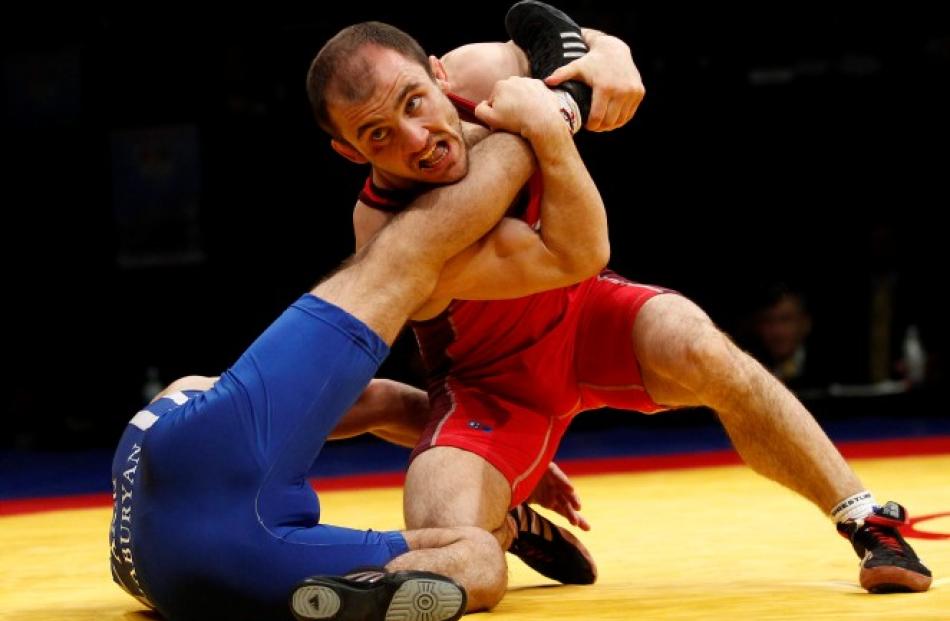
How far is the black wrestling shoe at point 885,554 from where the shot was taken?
7.97 feet

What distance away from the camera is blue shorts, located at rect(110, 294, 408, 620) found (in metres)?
2.19

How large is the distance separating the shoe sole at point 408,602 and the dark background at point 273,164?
4.71 m

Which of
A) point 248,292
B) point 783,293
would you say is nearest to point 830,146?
point 783,293

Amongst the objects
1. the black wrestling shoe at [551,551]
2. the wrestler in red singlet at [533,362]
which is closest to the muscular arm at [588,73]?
the wrestler in red singlet at [533,362]

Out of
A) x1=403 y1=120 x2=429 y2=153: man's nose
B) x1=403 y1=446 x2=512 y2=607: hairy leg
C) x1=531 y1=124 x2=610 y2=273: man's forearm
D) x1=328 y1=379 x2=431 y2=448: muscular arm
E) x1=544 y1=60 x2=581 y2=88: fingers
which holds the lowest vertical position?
x1=403 y1=446 x2=512 y2=607: hairy leg

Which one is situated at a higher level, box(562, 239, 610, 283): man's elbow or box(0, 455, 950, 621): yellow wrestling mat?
box(562, 239, 610, 283): man's elbow

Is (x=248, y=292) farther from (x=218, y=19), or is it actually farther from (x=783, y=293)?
(x=783, y=293)

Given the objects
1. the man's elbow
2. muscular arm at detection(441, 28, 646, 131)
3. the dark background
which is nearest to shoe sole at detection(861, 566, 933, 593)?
the man's elbow

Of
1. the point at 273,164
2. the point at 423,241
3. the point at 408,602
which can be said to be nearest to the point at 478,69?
the point at 423,241

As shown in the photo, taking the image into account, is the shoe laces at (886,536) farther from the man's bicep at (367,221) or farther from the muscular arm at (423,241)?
the man's bicep at (367,221)

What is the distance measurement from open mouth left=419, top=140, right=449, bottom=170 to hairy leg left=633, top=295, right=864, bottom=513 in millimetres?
514

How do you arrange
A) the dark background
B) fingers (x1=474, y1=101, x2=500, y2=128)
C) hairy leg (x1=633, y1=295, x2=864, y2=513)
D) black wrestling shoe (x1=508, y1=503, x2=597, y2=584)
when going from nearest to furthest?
1. fingers (x1=474, y1=101, x2=500, y2=128)
2. hairy leg (x1=633, y1=295, x2=864, y2=513)
3. black wrestling shoe (x1=508, y1=503, x2=597, y2=584)
4. the dark background

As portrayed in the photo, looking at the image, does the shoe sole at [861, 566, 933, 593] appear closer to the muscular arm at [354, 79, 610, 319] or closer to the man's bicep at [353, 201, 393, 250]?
the muscular arm at [354, 79, 610, 319]

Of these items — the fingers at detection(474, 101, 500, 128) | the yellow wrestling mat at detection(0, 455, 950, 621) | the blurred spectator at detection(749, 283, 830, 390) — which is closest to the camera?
the yellow wrestling mat at detection(0, 455, 950, 621)
